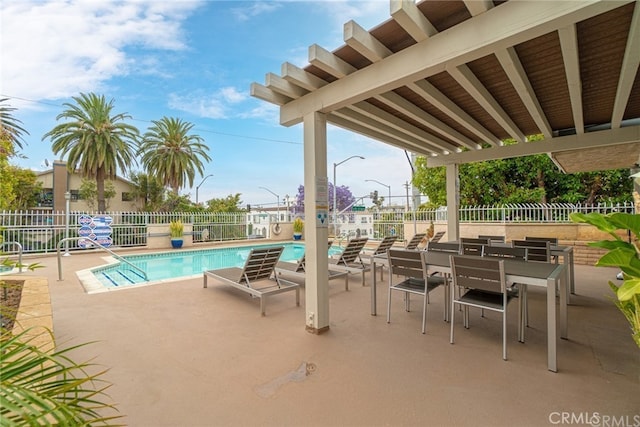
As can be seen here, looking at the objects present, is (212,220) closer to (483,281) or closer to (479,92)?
(479,92)

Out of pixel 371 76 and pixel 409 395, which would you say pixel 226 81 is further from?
pixel 409 395

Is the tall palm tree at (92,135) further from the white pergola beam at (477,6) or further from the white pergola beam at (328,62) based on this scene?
the white pergola beam at (477,6)

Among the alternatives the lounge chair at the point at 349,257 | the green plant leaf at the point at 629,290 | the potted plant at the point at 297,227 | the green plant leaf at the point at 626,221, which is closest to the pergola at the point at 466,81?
the green plant leaf at the point at 626,221

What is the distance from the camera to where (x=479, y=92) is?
3.60 metres

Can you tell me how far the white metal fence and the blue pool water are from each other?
2118mm

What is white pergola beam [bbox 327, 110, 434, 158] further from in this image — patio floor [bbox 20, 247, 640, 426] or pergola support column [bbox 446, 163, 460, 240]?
patio floor [bbox 20, 247, 640, 426]

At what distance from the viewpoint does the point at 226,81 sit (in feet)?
57.5

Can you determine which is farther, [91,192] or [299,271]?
[91,192]

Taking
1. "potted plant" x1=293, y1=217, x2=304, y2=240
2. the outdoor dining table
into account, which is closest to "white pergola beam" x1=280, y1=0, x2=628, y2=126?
the outdoor dining table

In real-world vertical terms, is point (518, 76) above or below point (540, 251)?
above

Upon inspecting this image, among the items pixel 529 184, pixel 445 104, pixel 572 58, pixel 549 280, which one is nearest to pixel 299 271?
pixel 445 104

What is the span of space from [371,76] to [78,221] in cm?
1229

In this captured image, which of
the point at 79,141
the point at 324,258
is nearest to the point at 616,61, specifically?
the point at 324,258

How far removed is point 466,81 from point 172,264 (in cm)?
982
